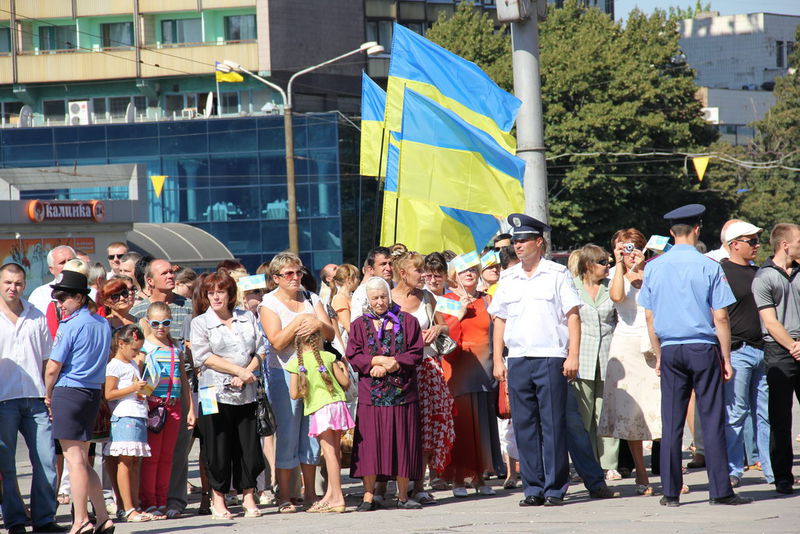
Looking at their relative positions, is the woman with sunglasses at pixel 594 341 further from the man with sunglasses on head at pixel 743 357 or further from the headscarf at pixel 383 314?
the headscarf at pixel 383 314

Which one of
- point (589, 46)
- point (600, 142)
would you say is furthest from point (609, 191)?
point (589, 46)

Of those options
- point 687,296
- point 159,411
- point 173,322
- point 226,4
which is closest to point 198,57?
point 226,4

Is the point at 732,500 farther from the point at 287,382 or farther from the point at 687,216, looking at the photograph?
the point at 287,382

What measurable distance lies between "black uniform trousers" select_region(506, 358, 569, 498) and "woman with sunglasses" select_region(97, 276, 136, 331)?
3158 millimetres

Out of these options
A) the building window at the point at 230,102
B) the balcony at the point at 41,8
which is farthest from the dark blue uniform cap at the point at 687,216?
the balcony at the point at 41,8

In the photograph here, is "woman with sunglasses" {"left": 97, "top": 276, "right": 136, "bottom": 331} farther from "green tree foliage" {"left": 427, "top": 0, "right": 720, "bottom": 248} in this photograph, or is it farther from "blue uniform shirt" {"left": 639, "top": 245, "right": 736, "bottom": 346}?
"green tree foliage" {"left": 427, "top": 0, "right": 720, "bottom": 248}

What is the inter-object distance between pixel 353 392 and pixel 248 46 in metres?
50.2

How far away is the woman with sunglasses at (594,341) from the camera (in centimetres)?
974

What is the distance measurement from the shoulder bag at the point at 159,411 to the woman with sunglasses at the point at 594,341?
3256 mm

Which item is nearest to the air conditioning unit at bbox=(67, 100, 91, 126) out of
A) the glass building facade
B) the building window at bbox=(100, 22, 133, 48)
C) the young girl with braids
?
the glass building facade

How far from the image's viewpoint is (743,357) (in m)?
9.58

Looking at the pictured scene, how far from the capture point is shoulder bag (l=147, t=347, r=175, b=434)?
359 inches

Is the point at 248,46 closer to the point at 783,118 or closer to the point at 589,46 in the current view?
the point at 589,46

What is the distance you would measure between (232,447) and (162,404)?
666mm
